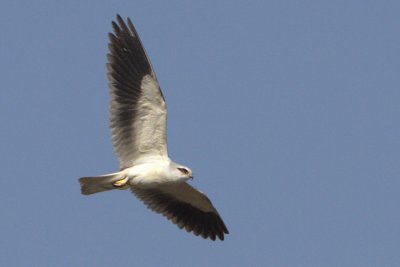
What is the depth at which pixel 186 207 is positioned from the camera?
56.5 feet

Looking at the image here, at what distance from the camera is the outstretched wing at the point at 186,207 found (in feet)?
55.0

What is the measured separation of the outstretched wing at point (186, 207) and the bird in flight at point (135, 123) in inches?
28.3

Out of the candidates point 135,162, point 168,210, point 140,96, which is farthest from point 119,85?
point 168,210

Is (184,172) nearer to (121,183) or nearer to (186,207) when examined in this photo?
(121,183)

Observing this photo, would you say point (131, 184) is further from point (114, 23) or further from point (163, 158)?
point (114, 23)

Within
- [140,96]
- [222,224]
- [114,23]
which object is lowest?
[222,224]

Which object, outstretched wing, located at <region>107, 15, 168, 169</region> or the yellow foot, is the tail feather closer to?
the yellow foot

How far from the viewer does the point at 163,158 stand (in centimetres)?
1553

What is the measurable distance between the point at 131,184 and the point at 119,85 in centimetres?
181

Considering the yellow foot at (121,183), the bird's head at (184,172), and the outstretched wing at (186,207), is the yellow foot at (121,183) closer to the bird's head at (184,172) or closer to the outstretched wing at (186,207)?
the bird's head at (184,172)

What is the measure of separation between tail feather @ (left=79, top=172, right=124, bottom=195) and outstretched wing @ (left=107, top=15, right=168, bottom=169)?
44 centimetres

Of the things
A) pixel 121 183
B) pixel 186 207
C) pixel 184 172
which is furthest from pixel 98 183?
pixel 186 207

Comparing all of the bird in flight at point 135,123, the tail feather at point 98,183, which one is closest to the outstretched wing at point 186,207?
the bird in flight at point 135,123

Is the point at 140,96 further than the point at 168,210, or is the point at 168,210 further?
the point at 168,210
